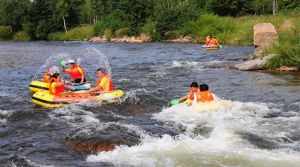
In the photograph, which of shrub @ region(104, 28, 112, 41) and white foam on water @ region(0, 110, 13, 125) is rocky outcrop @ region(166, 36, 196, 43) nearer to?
shrub @ region(104, 28, 112, 41)

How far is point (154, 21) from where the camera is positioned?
51.2m

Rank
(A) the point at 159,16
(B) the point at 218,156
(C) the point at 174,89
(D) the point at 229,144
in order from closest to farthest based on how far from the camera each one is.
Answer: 1. (B) the point at 218,156
2. (D) the point at 229,144
3. (C) the point at 174,89
4. (A) the point at 159,16

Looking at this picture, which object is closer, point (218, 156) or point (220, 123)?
point (218, 156)

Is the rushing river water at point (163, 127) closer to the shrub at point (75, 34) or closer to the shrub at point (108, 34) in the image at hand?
the shrub at point (108, 34)

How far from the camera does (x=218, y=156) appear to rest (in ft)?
30.7

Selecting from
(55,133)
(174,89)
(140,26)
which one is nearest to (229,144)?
(55,133)

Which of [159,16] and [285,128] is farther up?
[159,16]

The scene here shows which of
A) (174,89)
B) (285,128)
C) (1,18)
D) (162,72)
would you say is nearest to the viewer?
(285,128)

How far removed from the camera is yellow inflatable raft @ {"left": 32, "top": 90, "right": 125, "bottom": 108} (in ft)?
47.1

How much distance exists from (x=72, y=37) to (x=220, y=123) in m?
52.0

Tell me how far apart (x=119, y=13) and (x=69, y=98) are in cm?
4459

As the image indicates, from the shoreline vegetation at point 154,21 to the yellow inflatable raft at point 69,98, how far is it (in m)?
9.03

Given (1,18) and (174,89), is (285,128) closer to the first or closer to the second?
(174,89)

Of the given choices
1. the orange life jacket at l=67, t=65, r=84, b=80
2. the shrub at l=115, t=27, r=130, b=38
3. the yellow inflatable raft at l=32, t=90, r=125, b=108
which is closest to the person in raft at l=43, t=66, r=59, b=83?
the orange life jacket at l=67, t=65, r=84, b=80
